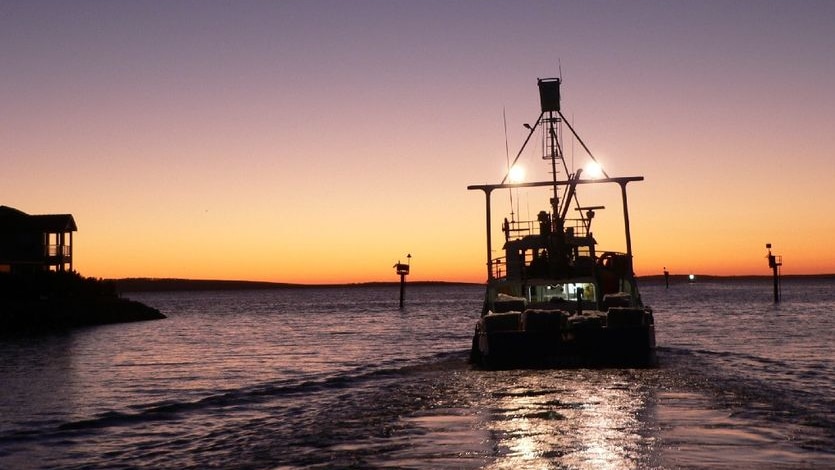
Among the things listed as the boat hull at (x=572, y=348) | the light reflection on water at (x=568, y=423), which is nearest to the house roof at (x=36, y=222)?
the boat hull at (x=572, y=348)

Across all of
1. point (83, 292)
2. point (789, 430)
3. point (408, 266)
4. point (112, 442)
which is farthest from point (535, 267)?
point (408, 266)

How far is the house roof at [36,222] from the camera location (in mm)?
75625

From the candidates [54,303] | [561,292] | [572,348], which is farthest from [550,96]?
[54,303]

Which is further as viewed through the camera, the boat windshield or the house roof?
the house roof

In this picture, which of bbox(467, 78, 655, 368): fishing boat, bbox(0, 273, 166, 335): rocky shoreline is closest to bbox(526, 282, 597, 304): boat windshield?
bbox(467, 78, 655, 368): fishing boat

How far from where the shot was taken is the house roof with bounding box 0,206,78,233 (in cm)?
7562

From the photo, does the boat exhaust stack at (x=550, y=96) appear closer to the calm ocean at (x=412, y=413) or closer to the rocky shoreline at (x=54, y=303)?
the calm ocean at (x=412, y=413)

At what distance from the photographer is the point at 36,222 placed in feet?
251

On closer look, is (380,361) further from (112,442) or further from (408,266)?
(408,266)

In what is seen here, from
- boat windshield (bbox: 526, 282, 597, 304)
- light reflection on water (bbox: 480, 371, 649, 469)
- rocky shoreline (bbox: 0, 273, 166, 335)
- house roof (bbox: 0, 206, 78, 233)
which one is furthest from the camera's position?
A: house roof (bbox: 0, 206, 78, 233)

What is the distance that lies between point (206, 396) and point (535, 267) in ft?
51.0

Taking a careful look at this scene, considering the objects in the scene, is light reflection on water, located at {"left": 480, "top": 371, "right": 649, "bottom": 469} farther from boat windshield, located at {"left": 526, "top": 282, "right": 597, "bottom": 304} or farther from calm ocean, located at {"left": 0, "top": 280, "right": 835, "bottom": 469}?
boat windshield, located at {"left": 526, "top": 282, "right": 597, "bottom": 304}

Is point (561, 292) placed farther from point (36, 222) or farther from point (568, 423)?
point (36, 222)

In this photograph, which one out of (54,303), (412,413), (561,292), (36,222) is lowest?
(412,413)
